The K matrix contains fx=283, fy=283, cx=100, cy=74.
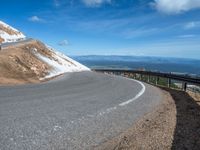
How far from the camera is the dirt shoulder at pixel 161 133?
6.57 m

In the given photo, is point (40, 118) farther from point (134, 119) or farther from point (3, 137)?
point (134, 119)

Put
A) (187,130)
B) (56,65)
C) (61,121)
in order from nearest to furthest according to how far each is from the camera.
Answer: (61,121) → (187,130) → (56,65)

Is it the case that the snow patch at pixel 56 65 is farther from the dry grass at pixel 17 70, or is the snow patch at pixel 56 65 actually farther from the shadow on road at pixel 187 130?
the shadow on road at pixel 187 130

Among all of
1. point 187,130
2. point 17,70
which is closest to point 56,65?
point 17,70

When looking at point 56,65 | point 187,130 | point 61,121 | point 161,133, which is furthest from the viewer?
point 56,65

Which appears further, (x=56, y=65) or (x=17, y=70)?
(x=56, y=65)

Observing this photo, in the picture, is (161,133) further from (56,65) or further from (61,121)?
(56,65)

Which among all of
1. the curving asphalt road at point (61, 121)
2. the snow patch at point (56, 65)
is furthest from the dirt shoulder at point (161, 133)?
the snow patch at point (56, 65)

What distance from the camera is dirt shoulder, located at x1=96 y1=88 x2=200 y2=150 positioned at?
657 centimetres

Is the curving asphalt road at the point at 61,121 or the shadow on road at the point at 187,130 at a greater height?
the curving asphalt road at the point at 61,121

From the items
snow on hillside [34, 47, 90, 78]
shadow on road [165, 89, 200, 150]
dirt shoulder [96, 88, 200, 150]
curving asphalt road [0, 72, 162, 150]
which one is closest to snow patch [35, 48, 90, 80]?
snow on hillside [34, 47, 90, 78]

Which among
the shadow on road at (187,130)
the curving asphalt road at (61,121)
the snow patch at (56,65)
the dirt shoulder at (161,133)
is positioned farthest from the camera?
the snow patch at (56,65)

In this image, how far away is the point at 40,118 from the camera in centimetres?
819

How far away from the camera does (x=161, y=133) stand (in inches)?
311
